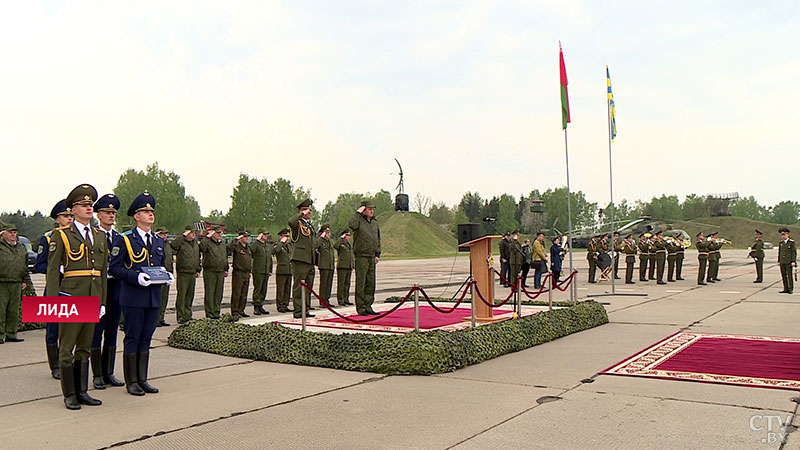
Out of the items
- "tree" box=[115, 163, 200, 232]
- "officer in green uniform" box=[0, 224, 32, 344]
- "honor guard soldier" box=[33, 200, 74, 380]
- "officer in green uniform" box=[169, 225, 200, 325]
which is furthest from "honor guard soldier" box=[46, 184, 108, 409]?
"tree" box=[115, 163, 200, 232]

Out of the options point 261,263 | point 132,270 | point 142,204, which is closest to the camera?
point 132,270

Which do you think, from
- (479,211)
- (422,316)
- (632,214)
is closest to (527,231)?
(479,211)

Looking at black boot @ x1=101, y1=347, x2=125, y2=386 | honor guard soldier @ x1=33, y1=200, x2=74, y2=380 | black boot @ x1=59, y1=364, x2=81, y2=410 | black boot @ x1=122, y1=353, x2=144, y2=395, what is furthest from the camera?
honor guard soldier @ x1=33, y1=200, x2=74, y2=380

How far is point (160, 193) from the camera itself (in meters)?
87.0

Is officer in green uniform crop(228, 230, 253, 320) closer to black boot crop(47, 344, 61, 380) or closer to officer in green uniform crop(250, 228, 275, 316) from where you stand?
officer in green uniform crop(250, 228, 275, 316)

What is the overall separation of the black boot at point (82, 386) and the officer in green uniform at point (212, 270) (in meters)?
5.95

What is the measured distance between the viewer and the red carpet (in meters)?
6.36

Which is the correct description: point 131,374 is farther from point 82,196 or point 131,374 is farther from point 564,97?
point 564,97

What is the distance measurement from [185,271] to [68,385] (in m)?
6.09

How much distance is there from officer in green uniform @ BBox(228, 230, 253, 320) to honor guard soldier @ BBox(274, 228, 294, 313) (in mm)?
905

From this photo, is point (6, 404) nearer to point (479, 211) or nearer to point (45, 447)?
point (45, 447)

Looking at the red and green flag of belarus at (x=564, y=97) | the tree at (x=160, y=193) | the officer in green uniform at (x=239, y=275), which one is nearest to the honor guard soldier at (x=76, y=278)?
the officer in green uniform at (x=239, y=275)

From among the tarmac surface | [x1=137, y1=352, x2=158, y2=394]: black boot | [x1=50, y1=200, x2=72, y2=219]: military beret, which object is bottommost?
the tarmac surface

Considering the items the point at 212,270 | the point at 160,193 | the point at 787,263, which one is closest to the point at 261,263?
the point at 212,270
